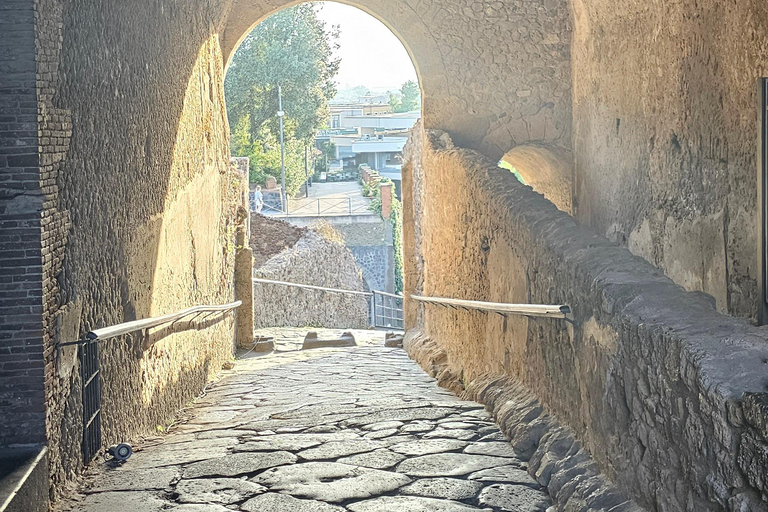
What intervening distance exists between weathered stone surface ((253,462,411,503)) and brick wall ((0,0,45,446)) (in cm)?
109

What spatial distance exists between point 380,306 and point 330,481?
59.0ft

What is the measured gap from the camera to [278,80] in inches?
1323

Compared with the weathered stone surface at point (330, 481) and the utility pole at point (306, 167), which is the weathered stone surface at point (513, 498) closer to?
the weathered stone surface at point (330, 481)

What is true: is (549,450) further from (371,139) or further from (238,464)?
(371,139)

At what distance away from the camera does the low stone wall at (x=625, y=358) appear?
2436 mm

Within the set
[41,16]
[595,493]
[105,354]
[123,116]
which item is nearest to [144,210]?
[123,116]

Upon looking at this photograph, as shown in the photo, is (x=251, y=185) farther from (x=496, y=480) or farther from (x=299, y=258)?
(x=496, y=480)

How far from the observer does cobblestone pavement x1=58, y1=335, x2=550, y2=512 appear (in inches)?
151

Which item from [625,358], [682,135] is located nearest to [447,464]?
[625,358]

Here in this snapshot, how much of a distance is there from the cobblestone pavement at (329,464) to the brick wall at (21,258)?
47 centimetres

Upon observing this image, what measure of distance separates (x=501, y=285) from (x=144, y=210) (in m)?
2.33

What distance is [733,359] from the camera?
261 centimetres

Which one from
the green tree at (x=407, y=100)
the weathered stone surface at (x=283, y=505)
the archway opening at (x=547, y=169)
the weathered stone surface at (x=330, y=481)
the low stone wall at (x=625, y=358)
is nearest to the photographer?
the low stone wall at (x=625, y=358)

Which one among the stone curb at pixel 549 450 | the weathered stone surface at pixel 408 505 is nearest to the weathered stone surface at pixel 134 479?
the weathered stone surface at pixel 408 505
